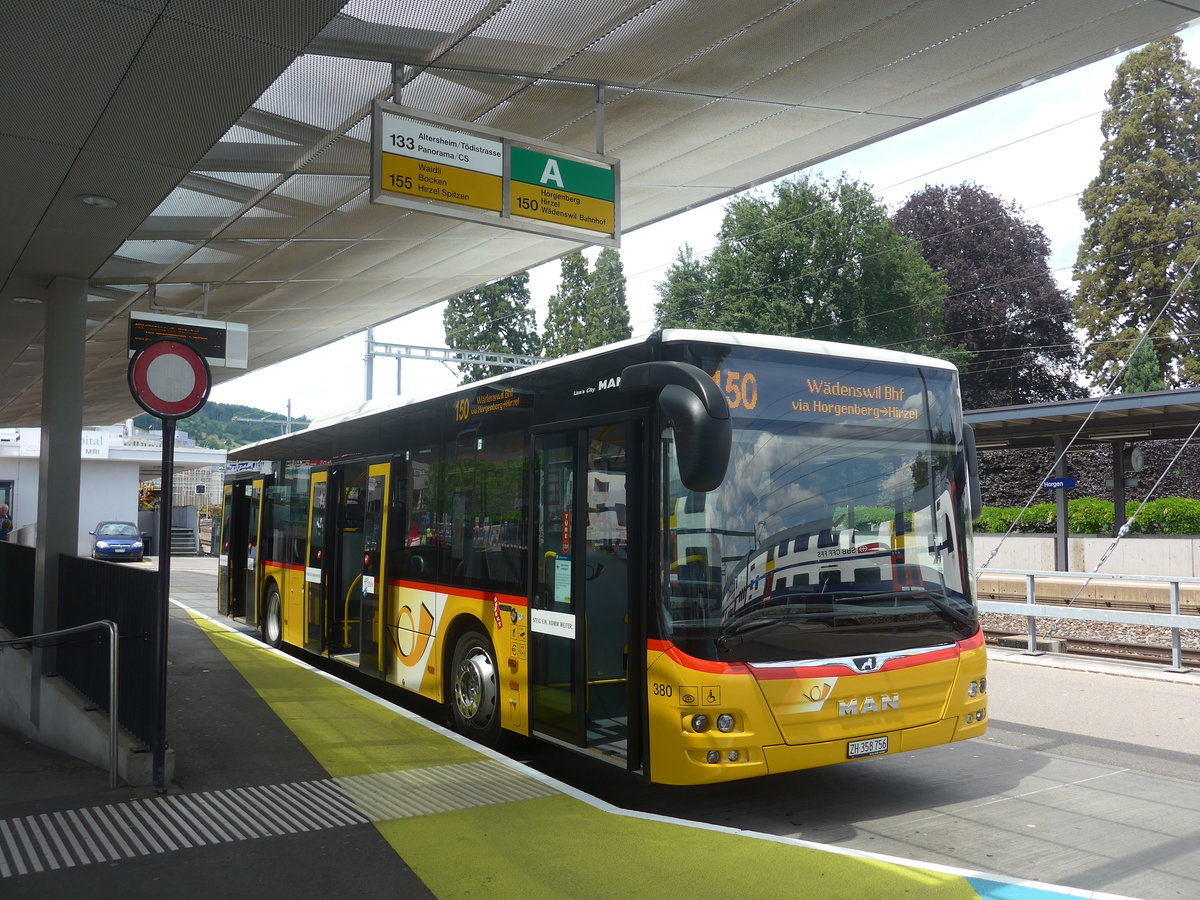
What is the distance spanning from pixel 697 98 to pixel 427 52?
2189 millimetres

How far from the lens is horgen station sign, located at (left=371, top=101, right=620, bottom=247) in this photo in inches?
271

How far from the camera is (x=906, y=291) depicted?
46.9m

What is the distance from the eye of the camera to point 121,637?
7.45m

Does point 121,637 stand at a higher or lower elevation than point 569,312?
lower

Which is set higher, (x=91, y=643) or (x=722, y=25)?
(x=722, y=25)

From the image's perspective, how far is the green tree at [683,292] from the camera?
170 ft

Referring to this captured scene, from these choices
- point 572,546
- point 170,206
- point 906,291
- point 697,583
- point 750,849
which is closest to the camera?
point 750,849

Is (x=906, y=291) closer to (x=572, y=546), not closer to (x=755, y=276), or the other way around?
(x=755, y=276)

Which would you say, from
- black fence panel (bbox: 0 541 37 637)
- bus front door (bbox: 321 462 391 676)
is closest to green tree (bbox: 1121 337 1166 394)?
bus front door (bbox: 321 462 391 676)

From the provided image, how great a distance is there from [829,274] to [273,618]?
1491 inches

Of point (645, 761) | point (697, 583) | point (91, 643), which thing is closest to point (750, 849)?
point (645, 761)

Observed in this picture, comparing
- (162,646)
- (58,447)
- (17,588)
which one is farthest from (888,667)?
(17,588)

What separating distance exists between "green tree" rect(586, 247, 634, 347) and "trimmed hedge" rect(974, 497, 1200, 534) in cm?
3206

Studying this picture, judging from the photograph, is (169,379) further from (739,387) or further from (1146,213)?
(1146,213)
